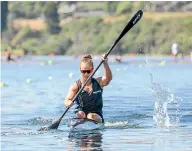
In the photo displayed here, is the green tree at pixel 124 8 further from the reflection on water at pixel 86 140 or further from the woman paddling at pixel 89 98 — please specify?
the reflection on water at pixel 86 140

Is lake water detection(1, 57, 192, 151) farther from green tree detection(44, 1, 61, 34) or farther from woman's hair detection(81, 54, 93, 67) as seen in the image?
green tree detection(44, 1, 61, 34)

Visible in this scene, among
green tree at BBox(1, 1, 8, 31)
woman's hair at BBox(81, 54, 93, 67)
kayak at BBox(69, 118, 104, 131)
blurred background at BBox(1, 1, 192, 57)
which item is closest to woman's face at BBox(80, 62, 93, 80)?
woman's hair at BBox(81, 54, 93, 67)

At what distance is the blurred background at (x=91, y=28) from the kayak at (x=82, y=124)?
2262 inches

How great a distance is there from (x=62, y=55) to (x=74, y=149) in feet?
262

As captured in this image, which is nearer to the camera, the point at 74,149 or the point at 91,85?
the point at 74,149

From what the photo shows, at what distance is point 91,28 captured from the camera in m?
98.2

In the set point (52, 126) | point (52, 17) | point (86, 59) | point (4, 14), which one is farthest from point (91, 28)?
point (86, 59)

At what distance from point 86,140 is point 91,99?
81.2 inches

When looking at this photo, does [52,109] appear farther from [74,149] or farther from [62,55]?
[62,55]

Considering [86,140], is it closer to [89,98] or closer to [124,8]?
[89,98]

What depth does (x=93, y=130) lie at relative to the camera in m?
19.2

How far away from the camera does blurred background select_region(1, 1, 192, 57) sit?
86.4 metres

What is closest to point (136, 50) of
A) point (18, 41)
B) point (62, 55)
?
point (62, 55)

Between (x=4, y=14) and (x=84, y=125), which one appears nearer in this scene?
(x=84, y=125)
